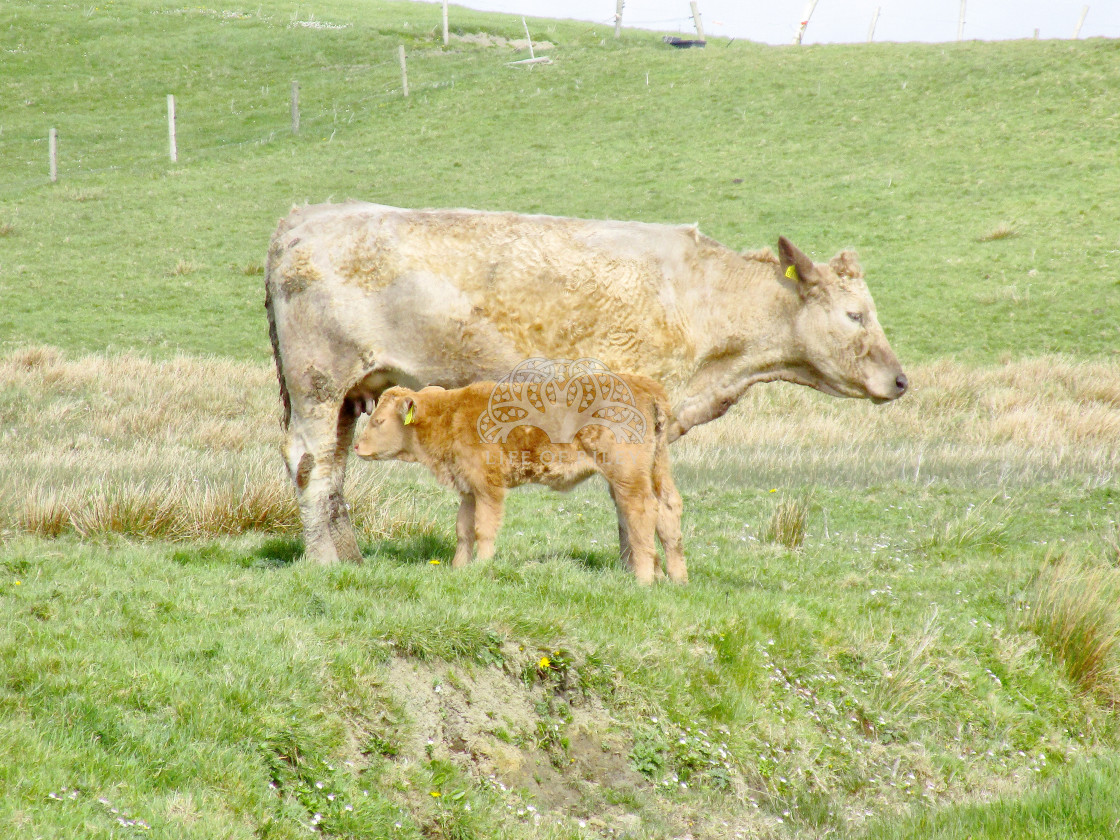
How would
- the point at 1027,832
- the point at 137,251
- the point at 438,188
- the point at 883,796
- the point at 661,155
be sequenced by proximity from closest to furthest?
the point at 1027,832, the point at 883,796, the point at 137,251, the point at 438,188, the point at 661,155

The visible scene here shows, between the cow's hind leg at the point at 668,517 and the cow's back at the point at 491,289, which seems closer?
the cow's hind leg at the point at 668,517

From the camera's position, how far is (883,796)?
20.8 ft

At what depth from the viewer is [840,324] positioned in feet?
27.9

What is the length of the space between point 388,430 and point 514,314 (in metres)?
1.19

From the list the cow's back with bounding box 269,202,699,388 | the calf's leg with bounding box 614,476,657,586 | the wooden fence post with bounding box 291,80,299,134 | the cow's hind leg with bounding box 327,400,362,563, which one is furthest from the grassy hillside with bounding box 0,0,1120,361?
the calf's leg with bounding box 614,476,657,586

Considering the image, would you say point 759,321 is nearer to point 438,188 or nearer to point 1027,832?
point 1027,832

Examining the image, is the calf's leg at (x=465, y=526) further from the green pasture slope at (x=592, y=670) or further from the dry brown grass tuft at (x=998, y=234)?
the dry brown grass tuft at (x=998, y=234)

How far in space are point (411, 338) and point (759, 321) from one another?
266 cm

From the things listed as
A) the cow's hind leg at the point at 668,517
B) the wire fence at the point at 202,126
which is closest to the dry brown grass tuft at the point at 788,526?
the cow's hind leg at the point at 668,517

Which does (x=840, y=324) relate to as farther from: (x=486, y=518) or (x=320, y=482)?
(x=320, y=482)

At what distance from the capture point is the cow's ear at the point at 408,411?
7.34 metres

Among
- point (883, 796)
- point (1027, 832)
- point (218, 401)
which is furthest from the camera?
point (218, 401)

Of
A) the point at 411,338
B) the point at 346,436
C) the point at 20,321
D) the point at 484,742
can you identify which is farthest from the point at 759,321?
the point at 20,321

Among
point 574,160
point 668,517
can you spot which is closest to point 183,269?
point 574,160
